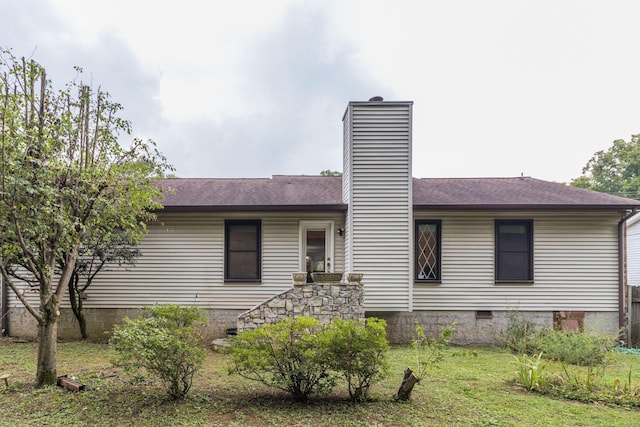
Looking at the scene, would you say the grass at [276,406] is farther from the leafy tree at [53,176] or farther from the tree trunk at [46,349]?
the leafy tree at [53,176]

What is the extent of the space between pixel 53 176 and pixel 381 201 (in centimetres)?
573

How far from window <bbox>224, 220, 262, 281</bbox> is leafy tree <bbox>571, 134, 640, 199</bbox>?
30.0 metres

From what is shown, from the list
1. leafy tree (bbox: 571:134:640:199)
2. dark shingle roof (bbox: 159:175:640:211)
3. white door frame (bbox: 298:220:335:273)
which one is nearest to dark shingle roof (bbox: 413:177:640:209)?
dark shingle roof (bbox: 159:175:640:211)

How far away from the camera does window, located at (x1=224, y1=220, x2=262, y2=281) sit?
321 inches

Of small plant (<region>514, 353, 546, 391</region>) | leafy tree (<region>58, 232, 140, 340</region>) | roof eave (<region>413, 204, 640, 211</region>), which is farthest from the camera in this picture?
roof eave (<region>413, 204, 640, 211</region>)

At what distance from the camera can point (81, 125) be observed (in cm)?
484

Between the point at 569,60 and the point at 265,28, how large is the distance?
Answer: 34.1 ft

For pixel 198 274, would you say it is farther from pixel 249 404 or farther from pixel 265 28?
pixel 265 28

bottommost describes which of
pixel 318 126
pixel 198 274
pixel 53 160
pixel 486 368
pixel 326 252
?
pixel 486 368

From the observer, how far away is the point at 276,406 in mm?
3904

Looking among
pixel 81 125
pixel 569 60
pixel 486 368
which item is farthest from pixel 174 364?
pixel 569 60

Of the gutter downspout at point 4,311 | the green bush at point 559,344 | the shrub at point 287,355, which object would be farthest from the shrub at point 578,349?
the gutter downspout at point 4,311

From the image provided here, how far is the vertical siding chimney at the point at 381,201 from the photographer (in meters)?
7.52

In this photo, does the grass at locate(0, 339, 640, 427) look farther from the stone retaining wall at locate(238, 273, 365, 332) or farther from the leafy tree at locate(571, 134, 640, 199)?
the leafy tree at locate(571, 134, 640, 199)
